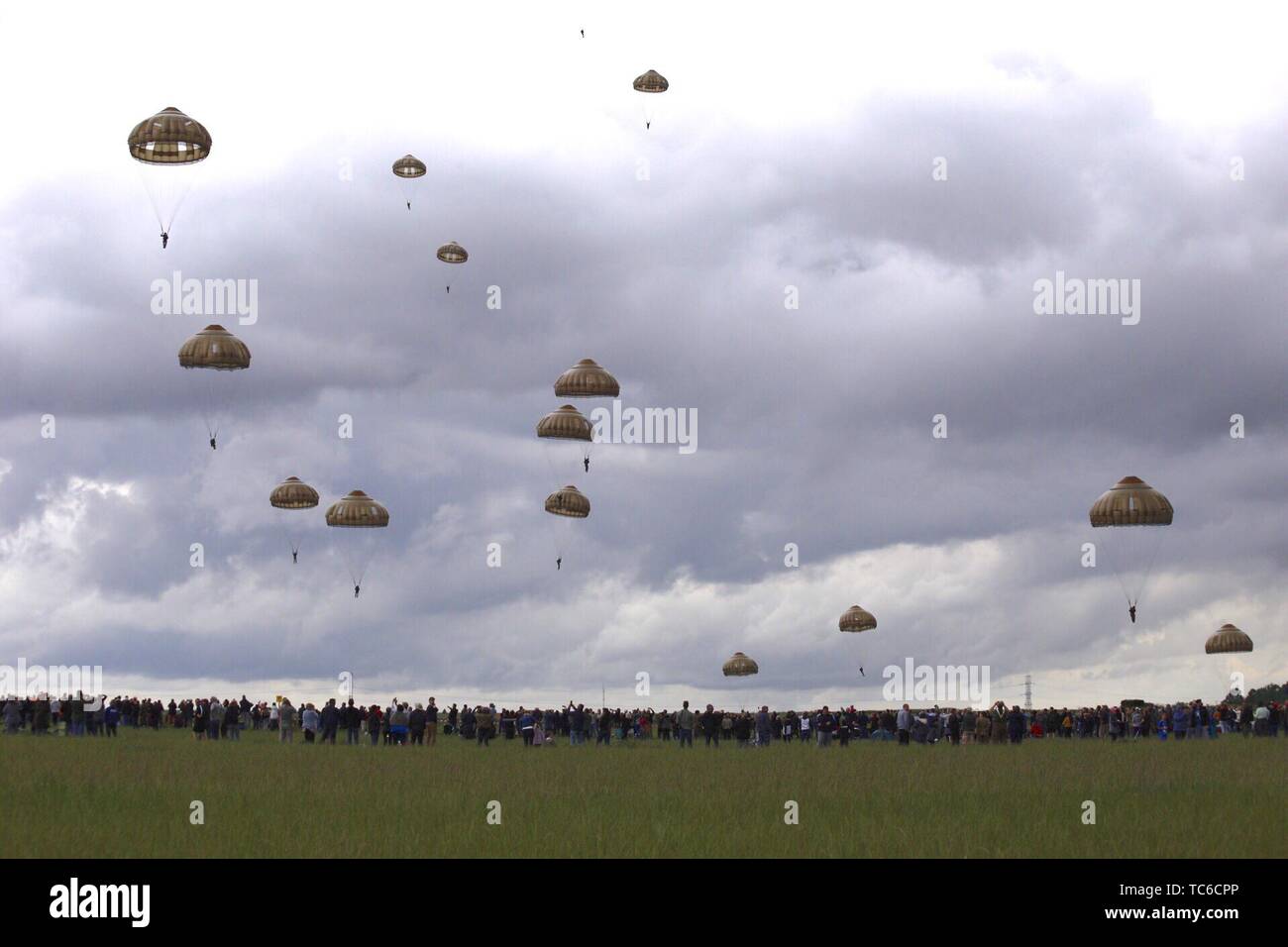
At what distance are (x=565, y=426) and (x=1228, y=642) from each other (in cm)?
4062

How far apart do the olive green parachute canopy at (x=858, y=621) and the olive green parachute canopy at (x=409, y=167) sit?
3187cm

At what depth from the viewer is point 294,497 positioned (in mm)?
53531

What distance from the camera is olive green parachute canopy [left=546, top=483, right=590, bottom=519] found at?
59156 mm

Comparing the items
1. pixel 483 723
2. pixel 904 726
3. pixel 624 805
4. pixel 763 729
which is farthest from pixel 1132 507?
pixel 624 805

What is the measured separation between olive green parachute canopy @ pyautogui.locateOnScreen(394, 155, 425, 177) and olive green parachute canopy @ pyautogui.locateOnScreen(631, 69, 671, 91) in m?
10.9

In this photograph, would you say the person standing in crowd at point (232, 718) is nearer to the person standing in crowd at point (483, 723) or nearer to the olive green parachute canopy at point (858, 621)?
the person standing in crowd at point (483, 723)

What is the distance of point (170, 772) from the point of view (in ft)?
86.9

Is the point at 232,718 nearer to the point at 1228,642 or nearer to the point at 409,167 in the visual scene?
the point at 409,167

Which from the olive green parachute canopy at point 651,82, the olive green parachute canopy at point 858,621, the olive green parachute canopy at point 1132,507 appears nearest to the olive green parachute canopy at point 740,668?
the olive green parachute canopy at point 858,621
